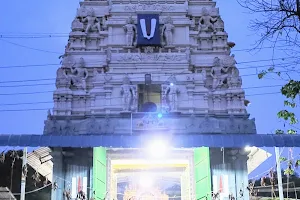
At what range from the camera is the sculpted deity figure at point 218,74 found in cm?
2338

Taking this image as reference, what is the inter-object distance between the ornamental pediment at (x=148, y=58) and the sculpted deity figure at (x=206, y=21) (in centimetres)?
223

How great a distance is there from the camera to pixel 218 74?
23.5 meters

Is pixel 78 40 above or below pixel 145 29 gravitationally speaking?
below

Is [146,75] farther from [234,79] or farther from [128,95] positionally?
[234,79]

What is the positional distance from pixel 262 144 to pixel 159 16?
33.3ft

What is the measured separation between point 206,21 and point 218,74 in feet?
10.6

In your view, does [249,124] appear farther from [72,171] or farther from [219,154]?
[72,171]

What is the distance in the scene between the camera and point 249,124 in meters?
21.9

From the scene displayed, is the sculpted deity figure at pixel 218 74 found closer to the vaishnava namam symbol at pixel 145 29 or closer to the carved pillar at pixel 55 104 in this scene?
the vaishnava namam symbol at pixel 145 29

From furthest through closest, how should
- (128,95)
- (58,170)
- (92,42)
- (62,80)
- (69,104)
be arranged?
1. (92,42)
2. (62,80)
3. (69,104)
4. (128,95)
5. (58,170)

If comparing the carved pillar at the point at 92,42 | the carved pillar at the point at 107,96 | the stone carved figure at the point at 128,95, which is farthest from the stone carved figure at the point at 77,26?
the stone carved figure at the point at 128,95

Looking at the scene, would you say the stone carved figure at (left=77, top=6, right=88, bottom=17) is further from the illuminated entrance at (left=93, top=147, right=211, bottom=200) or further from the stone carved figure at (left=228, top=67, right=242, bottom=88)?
the stone carved figure at (left=228, top=67, right=242, bottom=88)

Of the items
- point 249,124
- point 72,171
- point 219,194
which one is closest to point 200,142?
point 219,194

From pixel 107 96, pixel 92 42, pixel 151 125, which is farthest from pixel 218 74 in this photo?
pixel 92 42
